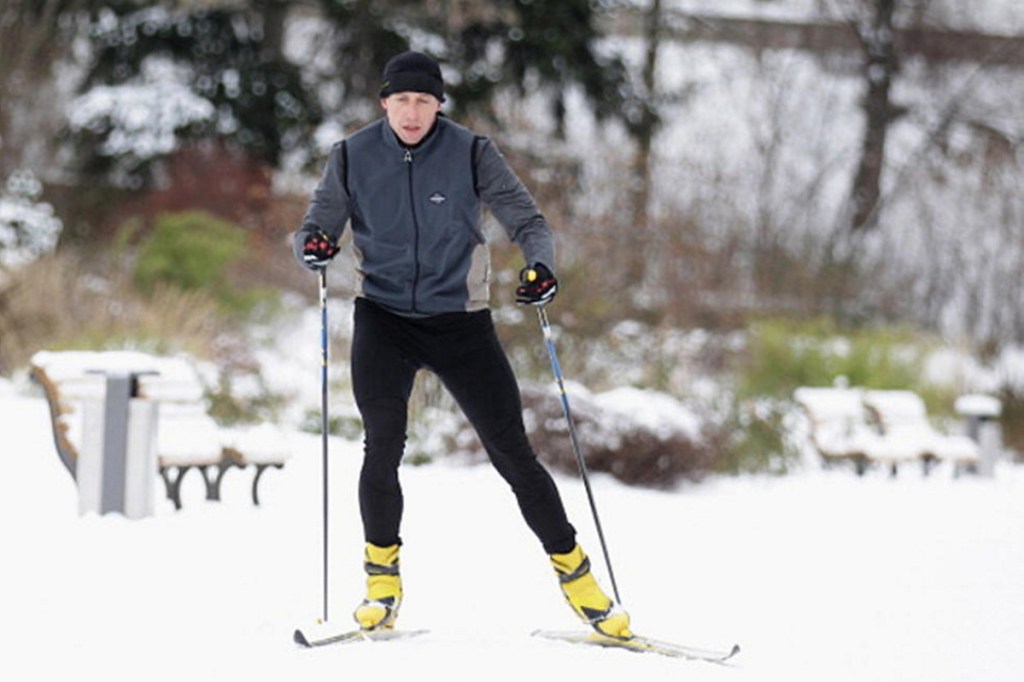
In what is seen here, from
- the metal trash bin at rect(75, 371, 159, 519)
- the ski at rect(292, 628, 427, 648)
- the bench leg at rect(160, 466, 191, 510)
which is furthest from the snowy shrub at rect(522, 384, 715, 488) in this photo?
the ski at rect(292, 628, 427, 648)

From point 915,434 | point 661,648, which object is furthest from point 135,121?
point 661,648

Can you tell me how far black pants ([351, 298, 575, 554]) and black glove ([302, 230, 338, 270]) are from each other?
0.16 m

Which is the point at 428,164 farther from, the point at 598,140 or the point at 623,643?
the point at 598,140

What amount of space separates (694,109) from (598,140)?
3723 millimetres

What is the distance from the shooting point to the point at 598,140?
18.6 m

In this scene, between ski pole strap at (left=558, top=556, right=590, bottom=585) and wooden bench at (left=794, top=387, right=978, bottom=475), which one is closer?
ski pole strap at (left=558, top=556, right=590, bottom=585)

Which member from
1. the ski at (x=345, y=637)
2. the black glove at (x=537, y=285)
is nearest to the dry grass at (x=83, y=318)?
the ski at (x=345, y=637)

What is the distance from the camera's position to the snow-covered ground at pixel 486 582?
4359mm

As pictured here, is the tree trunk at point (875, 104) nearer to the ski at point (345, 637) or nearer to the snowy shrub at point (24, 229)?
the snowy shrub at point (24, 229)

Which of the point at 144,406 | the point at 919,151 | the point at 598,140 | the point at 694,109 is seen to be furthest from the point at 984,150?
the point at 144,406

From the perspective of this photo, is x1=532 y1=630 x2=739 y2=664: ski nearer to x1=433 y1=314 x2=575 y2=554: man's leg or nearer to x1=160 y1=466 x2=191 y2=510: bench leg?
x1=433 y1=314 x2=575 y2=554: man's leg

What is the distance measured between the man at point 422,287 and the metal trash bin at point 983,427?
7.03 meters

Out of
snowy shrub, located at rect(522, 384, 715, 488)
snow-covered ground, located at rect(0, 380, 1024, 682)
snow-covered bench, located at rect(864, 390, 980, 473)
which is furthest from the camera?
snow-covered bench, located at rect(864, 390, 980, 473)

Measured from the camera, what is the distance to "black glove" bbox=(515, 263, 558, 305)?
177 inches
